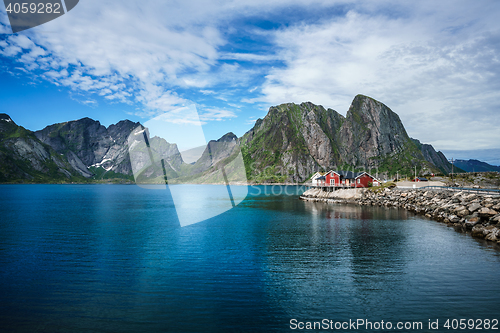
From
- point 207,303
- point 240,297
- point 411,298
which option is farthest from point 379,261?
point 207,303

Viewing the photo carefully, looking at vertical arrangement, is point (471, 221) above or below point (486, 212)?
below

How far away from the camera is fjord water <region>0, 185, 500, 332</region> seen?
58.7 feet

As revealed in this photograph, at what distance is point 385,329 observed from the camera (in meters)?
16.6

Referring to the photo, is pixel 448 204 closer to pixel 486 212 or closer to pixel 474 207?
pixel 474 207

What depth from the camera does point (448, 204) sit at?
6462 centimetres

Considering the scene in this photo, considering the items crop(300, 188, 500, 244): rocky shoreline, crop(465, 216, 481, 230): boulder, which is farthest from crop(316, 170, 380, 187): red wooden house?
crop(465, 216, 481, 230): boulder

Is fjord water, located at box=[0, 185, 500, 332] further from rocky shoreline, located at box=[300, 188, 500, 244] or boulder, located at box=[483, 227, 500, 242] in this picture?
rocky shoreline, located at box=[300, 188, 500, 244]

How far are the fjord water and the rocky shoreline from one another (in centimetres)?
626

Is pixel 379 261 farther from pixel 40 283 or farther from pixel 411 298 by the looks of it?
pixel 40 283

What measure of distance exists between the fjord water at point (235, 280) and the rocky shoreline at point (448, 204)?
626cm

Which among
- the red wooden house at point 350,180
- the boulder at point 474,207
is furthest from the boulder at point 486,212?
the red wooden house at point 350,180

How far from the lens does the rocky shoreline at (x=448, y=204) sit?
44.9 meters

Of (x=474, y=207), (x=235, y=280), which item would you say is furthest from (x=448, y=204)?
(x=235, y=280)

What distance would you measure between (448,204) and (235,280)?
6325 cm
